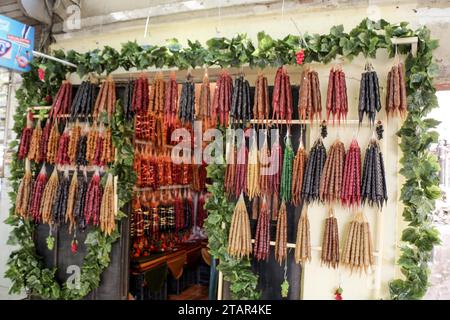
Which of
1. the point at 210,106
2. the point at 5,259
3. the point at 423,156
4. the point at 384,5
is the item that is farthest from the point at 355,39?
the point at 5,259

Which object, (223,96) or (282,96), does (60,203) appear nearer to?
(223,96)

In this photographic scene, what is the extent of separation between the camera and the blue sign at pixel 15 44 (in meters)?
3.68

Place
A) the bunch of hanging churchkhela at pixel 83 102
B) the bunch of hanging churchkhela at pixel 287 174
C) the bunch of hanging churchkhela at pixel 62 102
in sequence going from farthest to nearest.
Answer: the bunch of hanging churchkhela at pixel 62 102 → the bunch of hanging churchkhela at pixel 83 102 → the bunch of hanging churchkhela at pixel 287 174

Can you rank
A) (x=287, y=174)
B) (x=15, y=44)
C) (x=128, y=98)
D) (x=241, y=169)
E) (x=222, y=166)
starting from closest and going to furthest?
(x=287, y=174), (x=241, y=169), (x=222, y=166), (x=15, y=44), (x=128, y=98)

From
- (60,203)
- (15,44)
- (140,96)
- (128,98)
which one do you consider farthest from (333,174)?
(15,44)

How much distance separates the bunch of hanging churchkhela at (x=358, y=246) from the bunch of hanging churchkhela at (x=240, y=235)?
0.92 metres

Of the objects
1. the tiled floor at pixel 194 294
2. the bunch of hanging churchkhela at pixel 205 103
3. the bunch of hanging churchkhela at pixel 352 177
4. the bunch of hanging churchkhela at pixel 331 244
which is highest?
the bunch of hanging churchkhela at pixel 205 103

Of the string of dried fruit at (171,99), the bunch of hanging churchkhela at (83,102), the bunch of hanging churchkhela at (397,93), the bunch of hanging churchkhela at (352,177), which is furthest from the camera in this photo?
the bunch of hanging churchkhela at (83,102)

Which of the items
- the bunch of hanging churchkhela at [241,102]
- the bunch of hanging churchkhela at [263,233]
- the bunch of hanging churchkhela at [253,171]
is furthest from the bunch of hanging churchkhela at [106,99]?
the bunch of hanging churchkhela at [263,233]

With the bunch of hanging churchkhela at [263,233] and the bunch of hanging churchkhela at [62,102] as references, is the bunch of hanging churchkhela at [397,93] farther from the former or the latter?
the bunch of hanging churchkhela at [62,102]

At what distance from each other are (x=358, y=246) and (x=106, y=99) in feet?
10.1

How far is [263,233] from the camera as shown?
140 inches

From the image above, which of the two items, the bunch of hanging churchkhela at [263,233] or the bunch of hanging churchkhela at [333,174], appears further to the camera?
the bunch of hanging churchkhela at [263,233]
